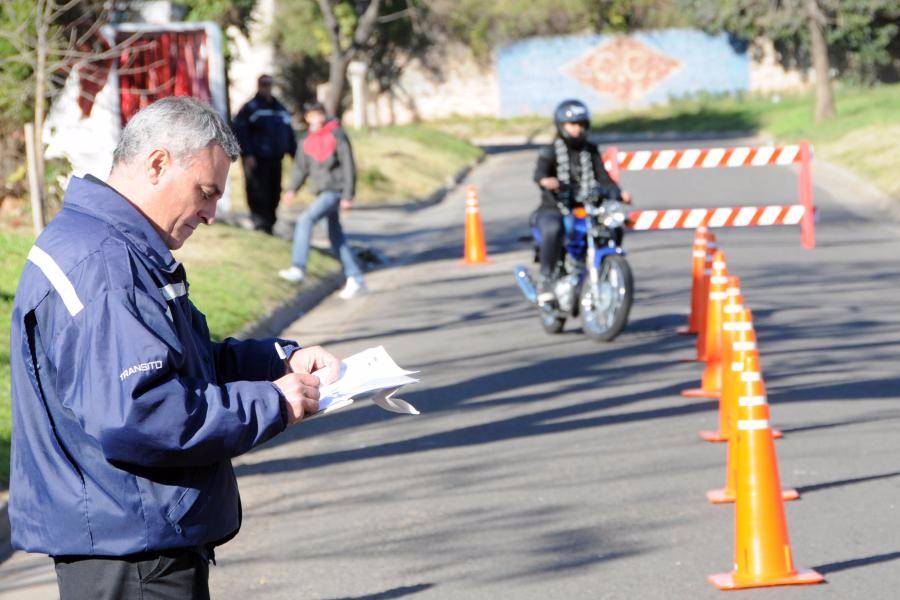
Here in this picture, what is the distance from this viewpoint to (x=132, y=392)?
300 centimetres

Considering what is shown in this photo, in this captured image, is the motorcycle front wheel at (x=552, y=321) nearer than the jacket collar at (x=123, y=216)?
No

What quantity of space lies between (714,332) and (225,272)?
7.37 m

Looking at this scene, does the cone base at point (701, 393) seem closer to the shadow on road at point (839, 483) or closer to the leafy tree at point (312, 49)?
the shadow on road at point (839, 483)

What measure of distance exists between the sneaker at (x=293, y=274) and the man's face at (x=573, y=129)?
15.8 ft

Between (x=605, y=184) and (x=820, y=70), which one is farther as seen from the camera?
→ (x=820, y=70)

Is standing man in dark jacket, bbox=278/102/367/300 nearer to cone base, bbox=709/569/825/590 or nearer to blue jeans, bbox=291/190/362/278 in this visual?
blue jeans, bbox=291/190/362/278

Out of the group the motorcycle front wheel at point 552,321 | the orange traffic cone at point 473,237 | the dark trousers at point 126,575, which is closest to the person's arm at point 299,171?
A: the orange traffic cone at point 473,237

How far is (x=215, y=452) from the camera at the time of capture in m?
3.12

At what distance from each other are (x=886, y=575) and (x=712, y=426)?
292 cm

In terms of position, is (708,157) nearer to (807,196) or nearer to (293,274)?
(807,196)

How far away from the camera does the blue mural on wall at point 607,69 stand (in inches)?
2569

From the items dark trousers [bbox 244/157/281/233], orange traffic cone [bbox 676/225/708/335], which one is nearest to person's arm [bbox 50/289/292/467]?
orange traffic cone [bbox 676/225/708/335]

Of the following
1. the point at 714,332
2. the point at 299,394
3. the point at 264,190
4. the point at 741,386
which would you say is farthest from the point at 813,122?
the point at 299,394

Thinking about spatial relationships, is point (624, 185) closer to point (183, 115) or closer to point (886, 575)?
point (886, 575)
